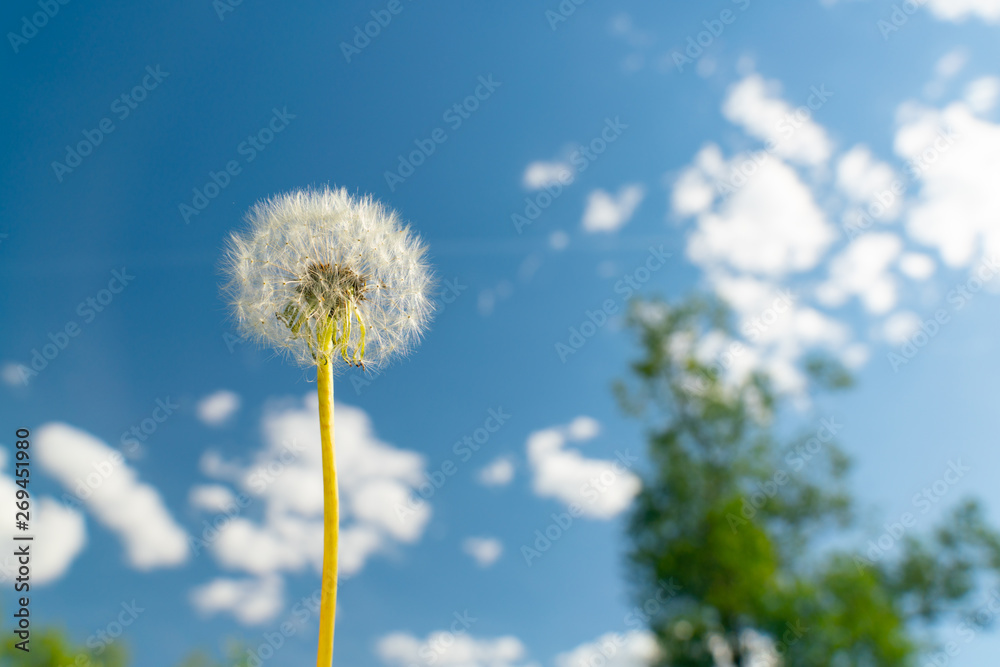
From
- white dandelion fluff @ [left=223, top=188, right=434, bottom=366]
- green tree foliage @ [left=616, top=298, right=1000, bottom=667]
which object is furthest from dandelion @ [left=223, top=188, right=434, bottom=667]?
green tree foliage @ [left=616, top=298, right=1000, bottom=667]

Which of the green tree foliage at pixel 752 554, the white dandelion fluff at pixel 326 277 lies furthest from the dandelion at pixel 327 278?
the green tree foliage at pixel 752 554

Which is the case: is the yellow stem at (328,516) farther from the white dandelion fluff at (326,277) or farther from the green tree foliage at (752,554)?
the green tree foliage at (752,554)

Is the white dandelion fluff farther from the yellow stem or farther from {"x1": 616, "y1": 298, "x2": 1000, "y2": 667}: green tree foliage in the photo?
{"x1": 616, "y1": 298, "x2": 1000, "y2": 667}: green tree foliage

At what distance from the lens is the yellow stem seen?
490cm

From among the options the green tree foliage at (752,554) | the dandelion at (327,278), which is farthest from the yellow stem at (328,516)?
the green tree foliage at (752,554)

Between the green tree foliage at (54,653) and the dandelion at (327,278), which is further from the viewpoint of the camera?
the green tree foliage at (54,653)

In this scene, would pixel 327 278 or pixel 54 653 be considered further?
pixel 54 653

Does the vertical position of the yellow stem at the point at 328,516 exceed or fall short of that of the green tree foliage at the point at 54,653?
it falls short

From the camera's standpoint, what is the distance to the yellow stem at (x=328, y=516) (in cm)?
490

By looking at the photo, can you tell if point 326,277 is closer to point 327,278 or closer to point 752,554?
point 327,278

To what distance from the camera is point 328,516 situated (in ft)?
17.5

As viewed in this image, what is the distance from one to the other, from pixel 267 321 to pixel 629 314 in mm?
12469

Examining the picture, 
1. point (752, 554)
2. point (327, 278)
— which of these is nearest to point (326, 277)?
point (327, 278)

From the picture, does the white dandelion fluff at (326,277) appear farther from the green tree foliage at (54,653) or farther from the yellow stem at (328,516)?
the green tree foliage at (54,653)
